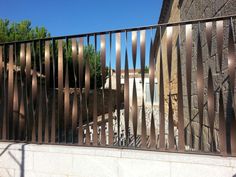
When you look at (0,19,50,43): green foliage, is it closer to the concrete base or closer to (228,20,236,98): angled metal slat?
the concrete base

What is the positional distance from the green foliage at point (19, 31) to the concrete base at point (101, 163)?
10.3m

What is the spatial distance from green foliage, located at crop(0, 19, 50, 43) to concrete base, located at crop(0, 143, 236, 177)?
10.3m

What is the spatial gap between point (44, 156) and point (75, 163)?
1.49 ft

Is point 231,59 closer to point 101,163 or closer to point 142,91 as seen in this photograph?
point 142,91

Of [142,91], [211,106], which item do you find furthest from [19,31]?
[211,106]

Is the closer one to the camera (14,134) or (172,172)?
(172,172)

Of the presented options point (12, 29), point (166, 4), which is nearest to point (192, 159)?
point (166, 4)

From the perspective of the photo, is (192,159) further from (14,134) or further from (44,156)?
(14,134)

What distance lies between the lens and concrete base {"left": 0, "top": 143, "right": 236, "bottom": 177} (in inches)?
92.4

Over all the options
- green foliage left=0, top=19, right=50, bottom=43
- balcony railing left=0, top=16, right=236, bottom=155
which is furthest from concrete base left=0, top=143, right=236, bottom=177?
green foliage left=0, top=19, right=50, bottom=43

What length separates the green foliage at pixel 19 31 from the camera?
12.2 m

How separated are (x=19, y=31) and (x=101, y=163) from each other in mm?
12463

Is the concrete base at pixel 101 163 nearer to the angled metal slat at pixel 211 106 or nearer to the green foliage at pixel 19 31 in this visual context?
the angled metal slat at pixel 211 106

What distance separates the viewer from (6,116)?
339 cm
